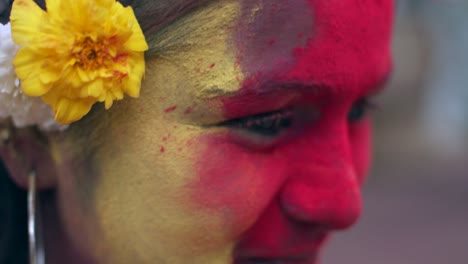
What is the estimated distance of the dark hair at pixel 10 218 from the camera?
1423mm

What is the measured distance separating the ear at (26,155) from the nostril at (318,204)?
47cm

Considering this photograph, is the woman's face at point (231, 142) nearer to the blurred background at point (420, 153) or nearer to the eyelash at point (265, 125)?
the eyelash at point (265, 125)

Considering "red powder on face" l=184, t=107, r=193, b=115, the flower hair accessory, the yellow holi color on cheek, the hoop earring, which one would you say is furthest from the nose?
the hoop earring

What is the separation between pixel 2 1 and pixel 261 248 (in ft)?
2.22

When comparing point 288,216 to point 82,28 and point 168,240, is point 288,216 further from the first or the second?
point 82,28

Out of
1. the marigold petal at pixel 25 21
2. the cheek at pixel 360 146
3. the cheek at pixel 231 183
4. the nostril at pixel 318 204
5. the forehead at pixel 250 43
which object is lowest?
the cheek at pixel 360 146

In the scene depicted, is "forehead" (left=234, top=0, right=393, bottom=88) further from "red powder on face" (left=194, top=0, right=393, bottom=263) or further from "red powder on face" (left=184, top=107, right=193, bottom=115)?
"red powder on face" (left=184, top=107, right=193, bottom=115)

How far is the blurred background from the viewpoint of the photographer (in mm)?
4719

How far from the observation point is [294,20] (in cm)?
124

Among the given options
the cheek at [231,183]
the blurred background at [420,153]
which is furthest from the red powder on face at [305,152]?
the blurred background at [420,153]

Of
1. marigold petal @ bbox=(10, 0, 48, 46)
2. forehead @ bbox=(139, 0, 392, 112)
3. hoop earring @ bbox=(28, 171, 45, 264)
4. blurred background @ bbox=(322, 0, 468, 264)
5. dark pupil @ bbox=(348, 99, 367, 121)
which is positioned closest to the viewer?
marigold petal @ bbox=(10, 0, 48, 46)

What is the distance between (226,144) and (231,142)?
1cm

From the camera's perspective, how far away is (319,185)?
1.35 m

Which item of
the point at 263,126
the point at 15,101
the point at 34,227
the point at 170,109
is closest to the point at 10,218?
the point at 34,227
